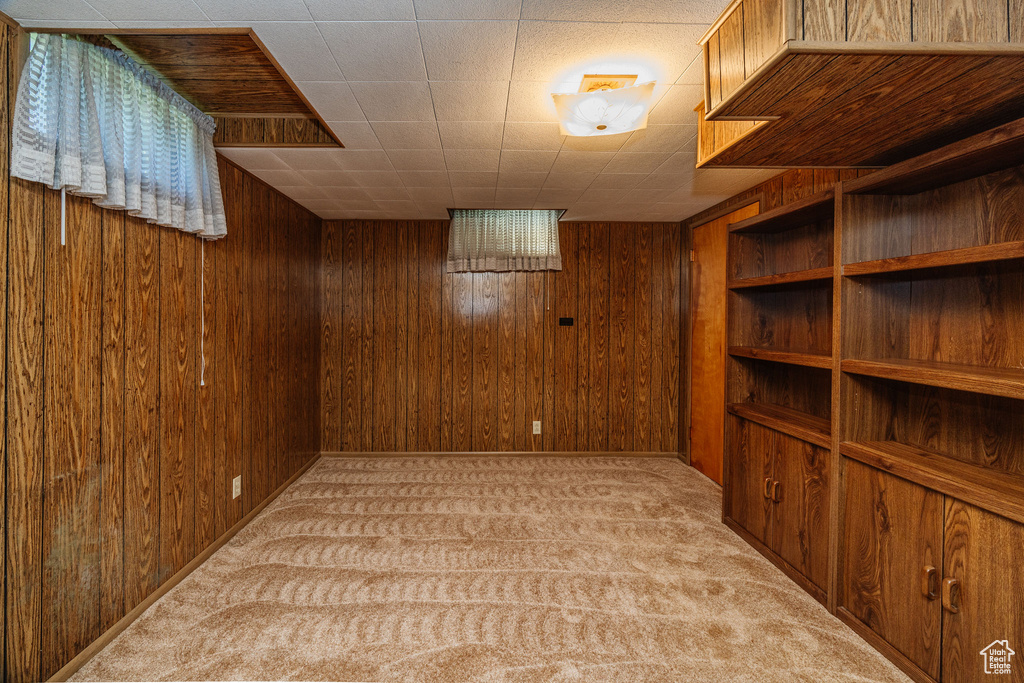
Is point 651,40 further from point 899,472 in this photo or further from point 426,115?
Answer: point 899,472

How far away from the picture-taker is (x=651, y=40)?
1.63m

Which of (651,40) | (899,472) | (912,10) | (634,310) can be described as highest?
(651,40)

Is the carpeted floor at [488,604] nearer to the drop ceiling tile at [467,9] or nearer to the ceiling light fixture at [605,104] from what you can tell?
the ceiling light fixture at [605,104]

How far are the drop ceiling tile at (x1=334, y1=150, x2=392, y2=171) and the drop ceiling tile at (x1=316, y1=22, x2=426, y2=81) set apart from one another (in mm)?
851

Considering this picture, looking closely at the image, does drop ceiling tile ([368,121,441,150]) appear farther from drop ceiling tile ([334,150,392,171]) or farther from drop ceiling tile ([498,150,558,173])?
drop ceiling tile ([498,150,558,173])

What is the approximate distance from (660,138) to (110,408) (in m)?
2.81

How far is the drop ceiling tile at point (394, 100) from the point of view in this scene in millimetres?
1942

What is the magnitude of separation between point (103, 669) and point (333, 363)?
9.90 ft

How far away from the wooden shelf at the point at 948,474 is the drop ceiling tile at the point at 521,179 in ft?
7.60

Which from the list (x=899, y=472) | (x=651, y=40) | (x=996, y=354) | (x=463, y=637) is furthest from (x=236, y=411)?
(x=996, y=354)

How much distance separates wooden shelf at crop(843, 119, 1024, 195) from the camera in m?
1.43

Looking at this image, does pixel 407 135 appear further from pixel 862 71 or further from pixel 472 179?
pixel 862 71

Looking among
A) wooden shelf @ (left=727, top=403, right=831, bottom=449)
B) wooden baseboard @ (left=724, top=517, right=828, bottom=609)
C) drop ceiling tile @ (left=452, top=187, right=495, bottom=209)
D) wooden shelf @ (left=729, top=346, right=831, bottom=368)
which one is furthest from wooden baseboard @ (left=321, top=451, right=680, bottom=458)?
drop ceiling tile @ (left=452, top=187, right=495, bottom=209)
